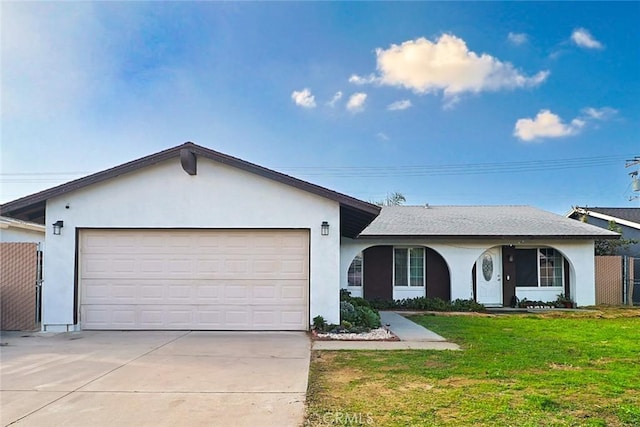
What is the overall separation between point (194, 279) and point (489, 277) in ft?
36.1

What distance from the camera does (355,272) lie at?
17125mm

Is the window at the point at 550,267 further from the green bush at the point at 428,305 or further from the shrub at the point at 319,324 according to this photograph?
the shrub at the point at 319,324

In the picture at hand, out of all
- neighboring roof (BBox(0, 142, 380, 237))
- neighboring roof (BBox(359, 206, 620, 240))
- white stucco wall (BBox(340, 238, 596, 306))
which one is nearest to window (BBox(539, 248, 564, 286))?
white stucco wall (BBox(340, 238, 596, 306))

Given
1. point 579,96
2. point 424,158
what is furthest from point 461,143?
point 424,158

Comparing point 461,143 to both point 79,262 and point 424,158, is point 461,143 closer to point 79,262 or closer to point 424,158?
point 424,158

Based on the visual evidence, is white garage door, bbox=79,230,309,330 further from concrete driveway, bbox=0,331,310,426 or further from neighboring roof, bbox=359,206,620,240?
neighboring roof, bbox=359,206,620,240

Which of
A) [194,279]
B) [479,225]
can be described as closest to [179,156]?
[194,279]

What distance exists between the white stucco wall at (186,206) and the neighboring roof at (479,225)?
5.98 meters

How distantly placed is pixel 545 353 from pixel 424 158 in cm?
2731

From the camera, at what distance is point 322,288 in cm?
1012

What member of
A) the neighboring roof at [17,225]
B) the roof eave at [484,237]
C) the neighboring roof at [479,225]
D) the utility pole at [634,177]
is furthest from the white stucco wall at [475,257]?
the neighboring roof at [17,225]

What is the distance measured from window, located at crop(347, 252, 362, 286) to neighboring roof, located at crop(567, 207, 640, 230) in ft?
41.5

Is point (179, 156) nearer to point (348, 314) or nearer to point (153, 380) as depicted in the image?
point (348, 314)

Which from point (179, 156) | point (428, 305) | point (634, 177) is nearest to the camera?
point (179, 156)
